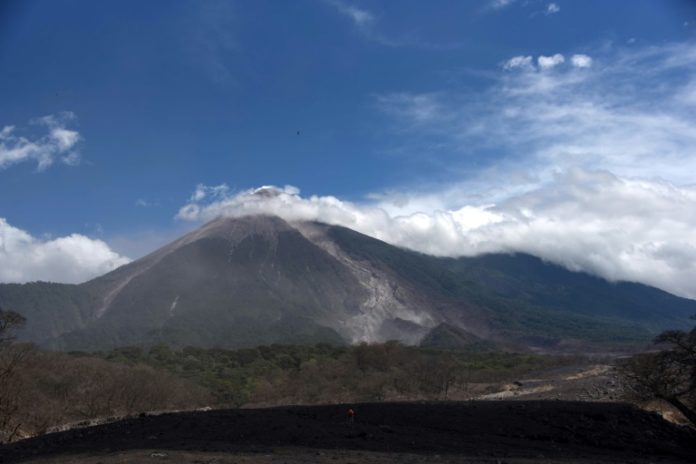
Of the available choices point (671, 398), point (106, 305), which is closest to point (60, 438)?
A: point (671, 398)

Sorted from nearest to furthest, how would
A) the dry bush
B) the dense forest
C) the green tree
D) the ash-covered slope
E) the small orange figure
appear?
the small orange figure, the green tree, the dry bush, the dense forest, the ash-covered slope

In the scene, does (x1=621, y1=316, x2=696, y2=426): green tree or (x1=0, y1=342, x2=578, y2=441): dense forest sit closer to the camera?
(x1=621, y1=316, x2=696, y2=426): green tree

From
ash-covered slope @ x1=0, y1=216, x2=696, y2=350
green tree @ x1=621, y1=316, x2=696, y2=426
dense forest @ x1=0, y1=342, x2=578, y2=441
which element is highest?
ash-covered slope @ x1=0, y1=216, x2=696, y2=350

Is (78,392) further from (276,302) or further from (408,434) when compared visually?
(276,302)

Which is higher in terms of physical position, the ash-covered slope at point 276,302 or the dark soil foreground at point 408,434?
the ash-covered slope at point 276,302

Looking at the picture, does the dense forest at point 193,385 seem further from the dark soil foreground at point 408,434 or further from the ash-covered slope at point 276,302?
the ash-covered slope at point 276,302

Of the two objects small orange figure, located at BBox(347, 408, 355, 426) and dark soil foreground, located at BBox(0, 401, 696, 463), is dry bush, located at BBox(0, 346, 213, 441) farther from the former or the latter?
small orange figure, located at BBox(347, 408, 355, 426)

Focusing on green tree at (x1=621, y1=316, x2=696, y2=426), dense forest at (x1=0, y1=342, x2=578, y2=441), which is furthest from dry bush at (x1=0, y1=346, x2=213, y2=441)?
green tree at (x1=621, y1=316, x2=696, y2=426)

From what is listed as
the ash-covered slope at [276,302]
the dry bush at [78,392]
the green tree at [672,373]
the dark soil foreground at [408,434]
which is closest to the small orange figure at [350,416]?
the dark soil foreground at [408,434]
